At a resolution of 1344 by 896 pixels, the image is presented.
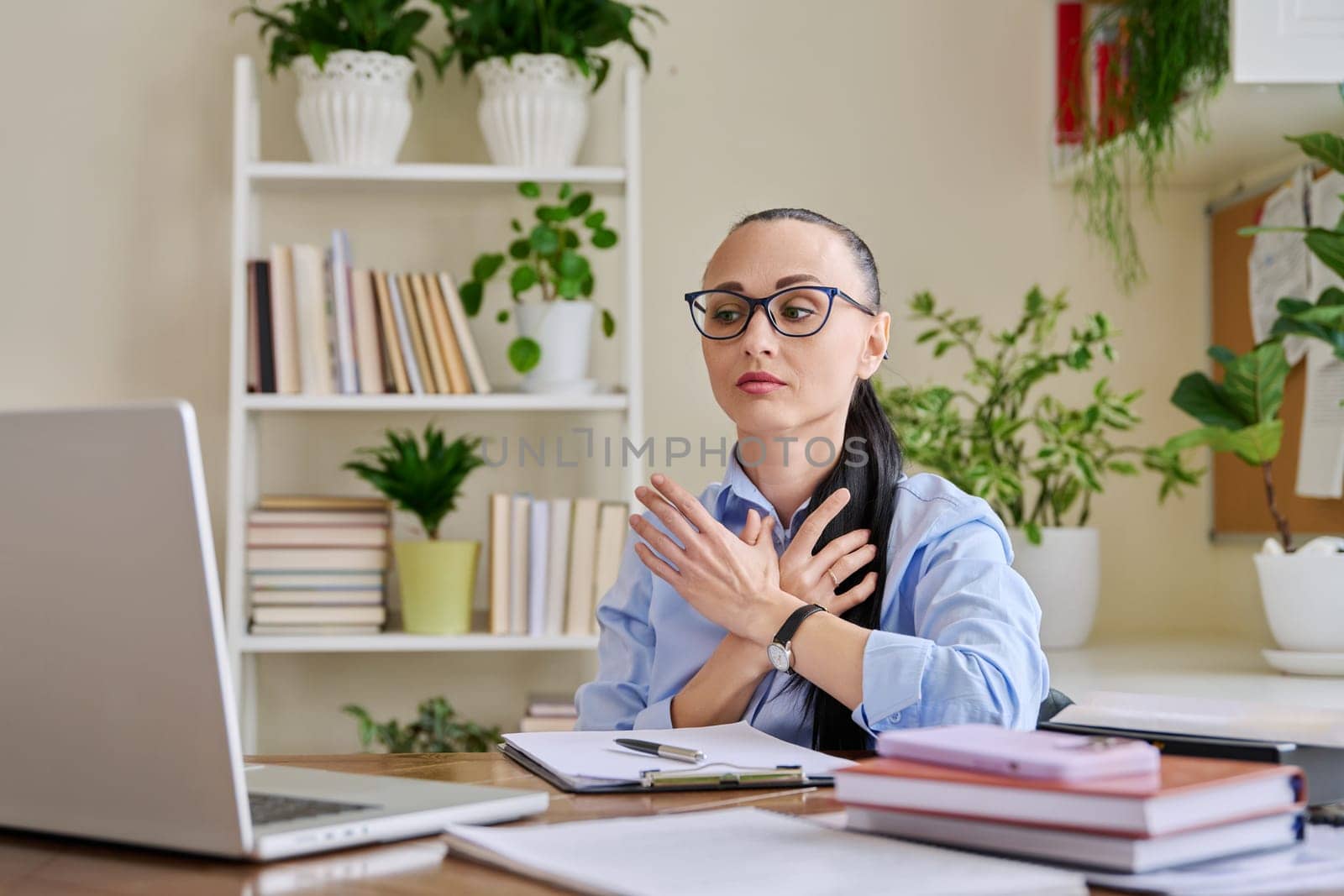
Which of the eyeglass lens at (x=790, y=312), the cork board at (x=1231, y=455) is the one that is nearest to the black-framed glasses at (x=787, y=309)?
the eyeglass lens at (x=790, y=312)

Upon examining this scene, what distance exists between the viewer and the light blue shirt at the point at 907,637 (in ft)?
3.91

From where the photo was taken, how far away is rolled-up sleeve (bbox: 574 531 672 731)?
1499 mm

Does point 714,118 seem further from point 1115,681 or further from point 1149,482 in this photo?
point 1115,681

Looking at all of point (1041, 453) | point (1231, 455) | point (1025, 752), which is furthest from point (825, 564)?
point (1231, 455)

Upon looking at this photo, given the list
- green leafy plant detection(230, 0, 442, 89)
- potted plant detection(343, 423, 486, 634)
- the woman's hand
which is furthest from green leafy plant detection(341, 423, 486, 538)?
the woman's hand

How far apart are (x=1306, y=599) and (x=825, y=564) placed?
3.26ft

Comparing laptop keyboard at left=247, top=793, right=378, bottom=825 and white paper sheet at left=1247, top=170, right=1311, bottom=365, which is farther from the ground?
white paper sheet at left=1247, top=170, right=1311, bottom=365

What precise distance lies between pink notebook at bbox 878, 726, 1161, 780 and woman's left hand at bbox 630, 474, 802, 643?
0.47 meters

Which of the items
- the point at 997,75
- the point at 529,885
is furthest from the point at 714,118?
the point at 529,885

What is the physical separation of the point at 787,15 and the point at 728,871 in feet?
7.79

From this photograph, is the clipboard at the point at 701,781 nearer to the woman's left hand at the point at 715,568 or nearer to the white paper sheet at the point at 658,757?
the white paper sheet at the point at 658,757

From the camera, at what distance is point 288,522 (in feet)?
8.13

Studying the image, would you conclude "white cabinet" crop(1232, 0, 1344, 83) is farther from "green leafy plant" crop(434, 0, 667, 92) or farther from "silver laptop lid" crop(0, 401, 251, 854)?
"silver laptop lid" crop(0, 401, 251, 854)

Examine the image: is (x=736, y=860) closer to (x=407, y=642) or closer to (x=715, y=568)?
(x=715, y=568)
